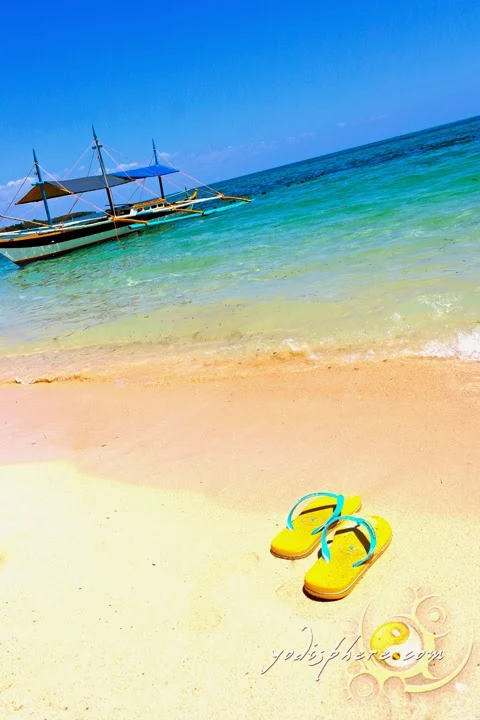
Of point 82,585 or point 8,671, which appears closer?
point 8,671

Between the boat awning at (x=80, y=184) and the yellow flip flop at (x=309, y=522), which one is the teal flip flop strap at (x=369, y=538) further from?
the boat awning at (x=80, y=184)

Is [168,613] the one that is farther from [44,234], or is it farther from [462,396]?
[44,234]

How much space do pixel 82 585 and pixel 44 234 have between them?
77.4 feet

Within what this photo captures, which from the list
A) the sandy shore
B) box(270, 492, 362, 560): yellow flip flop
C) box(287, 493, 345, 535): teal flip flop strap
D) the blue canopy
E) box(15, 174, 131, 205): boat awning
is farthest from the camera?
the blue canopy

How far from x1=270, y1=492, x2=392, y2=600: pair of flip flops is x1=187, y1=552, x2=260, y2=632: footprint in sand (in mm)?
196

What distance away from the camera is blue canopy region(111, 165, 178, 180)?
107 ft

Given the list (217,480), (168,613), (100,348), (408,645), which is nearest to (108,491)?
(217,480)

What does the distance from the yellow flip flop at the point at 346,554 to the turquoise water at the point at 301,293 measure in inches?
101

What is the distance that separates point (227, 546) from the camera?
2.79 m

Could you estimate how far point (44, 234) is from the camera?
76.5 ft

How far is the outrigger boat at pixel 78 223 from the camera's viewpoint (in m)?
23.5

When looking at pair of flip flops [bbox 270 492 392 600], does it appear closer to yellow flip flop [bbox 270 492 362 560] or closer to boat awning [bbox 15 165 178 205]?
yellow flip flop [bbox 270 492 362 560]

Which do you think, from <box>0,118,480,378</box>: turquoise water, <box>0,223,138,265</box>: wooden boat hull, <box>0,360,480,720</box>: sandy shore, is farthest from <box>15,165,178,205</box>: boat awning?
<box>0,360,480,720</box>: sandy shore

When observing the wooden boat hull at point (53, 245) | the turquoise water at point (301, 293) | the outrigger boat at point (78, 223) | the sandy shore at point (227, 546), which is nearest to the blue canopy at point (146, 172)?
the outrigger boat at point (78, 223)
